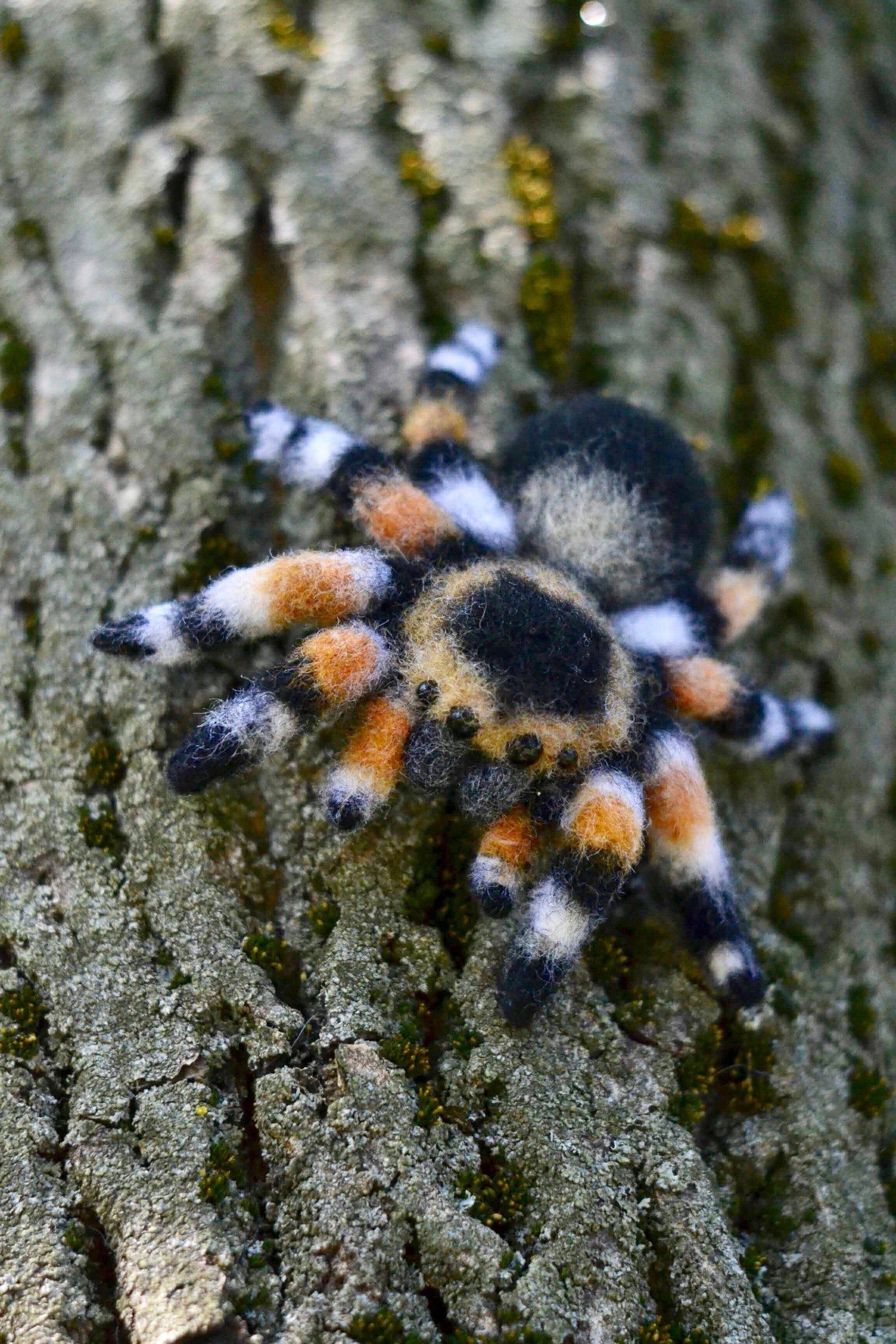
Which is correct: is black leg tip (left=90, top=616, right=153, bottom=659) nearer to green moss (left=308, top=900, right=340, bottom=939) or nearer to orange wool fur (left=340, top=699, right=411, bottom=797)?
orange wool fur (left=340, top=699, right=411, bottom=797)

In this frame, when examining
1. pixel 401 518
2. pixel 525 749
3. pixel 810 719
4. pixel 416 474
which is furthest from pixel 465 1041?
pixel 810 719

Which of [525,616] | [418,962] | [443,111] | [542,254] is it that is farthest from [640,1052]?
[443,111]

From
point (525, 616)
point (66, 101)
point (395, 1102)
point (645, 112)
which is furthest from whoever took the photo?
point (645, 112)

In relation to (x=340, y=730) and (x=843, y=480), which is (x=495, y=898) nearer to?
(x=340, y=730)

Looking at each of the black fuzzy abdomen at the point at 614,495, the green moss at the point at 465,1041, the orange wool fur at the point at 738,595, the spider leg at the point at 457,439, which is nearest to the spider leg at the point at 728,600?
the orange wool fur at the point at 738,595

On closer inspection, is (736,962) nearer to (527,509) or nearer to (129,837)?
(527,509)
